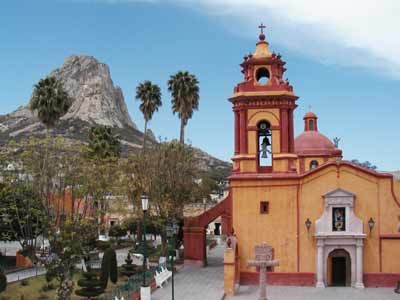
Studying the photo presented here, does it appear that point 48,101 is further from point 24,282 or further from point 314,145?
point 314,145

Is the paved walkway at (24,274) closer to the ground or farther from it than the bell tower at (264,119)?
closer to the ground

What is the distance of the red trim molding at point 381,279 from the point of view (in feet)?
94.4

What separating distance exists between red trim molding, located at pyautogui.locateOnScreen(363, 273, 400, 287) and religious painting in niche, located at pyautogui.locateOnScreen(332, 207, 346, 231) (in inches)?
107

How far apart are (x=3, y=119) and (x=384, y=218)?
15334 cm

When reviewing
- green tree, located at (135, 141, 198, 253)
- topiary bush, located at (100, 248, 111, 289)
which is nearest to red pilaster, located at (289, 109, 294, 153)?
green tree, located at (135, 141, 198, 253)

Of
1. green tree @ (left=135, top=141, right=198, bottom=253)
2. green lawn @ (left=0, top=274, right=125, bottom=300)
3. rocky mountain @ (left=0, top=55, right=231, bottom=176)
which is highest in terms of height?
rocky mountain @ (left=0, top=55, right=231, bottom=176)

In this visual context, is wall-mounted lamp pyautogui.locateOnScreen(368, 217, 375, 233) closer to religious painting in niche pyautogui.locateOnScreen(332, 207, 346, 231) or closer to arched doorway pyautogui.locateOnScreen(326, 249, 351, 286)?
religious painting in niche pyautogui.locateOnScreen(332, 207, 346, 231)

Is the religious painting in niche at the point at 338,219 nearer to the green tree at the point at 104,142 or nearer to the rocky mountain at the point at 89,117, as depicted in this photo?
the green tree at the point at 104,142

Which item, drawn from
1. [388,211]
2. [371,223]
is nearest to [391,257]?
[371,223]

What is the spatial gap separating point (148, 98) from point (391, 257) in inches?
1095

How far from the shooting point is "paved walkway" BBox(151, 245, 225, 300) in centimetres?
2661

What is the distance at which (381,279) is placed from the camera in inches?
1135

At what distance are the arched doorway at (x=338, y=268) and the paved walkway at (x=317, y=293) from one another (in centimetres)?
81

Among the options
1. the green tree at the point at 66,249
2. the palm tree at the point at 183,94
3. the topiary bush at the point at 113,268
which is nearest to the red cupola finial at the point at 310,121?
the palm tree at the point at 183,94
